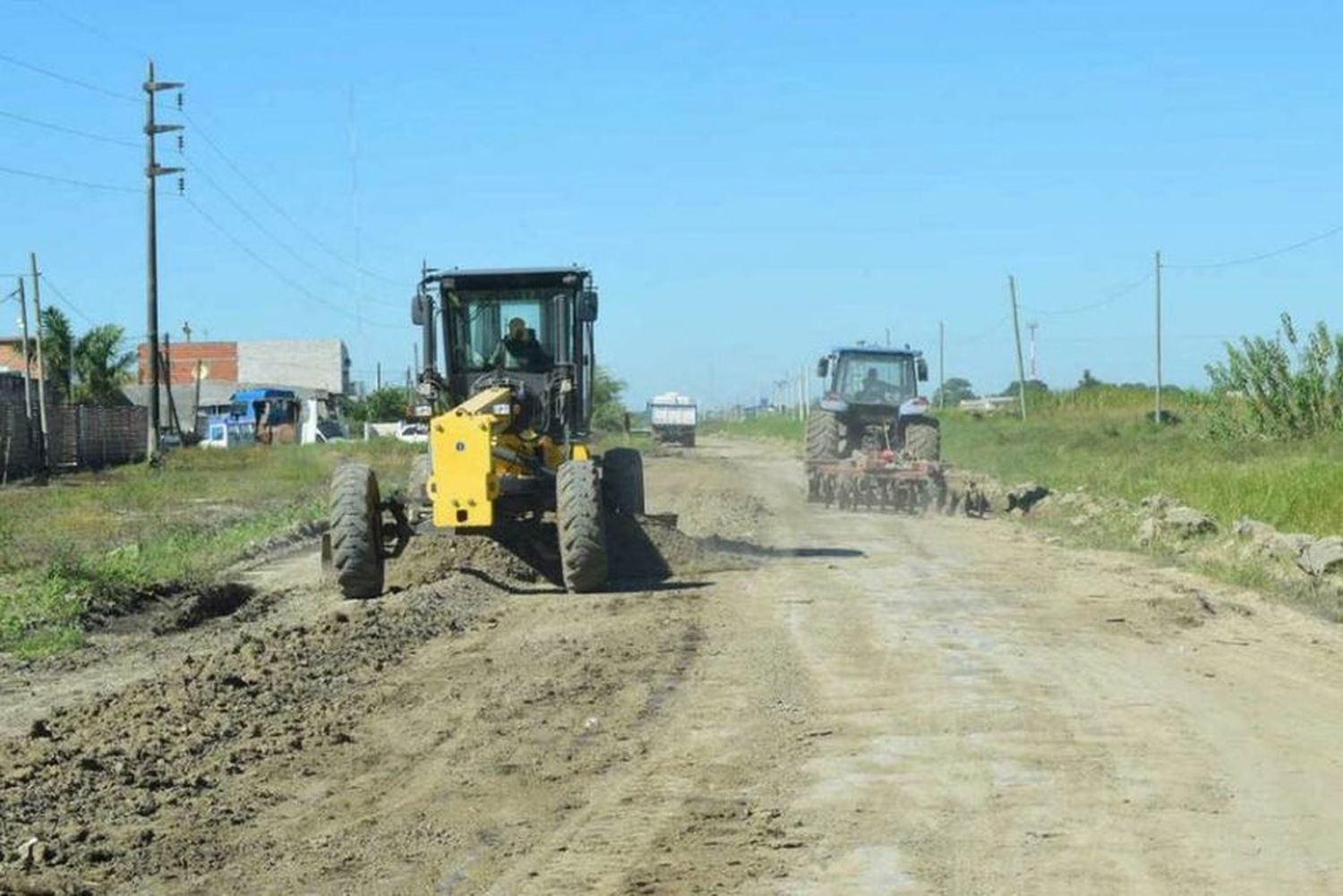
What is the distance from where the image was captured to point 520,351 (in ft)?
58.1

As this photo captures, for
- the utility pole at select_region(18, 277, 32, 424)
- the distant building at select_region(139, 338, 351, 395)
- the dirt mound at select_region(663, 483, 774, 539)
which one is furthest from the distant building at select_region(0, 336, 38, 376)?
the dirt mound at select_region(663, 483, 774, 539)

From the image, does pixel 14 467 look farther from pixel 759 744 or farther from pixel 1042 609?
pixel 759 744

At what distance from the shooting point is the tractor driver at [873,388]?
3072 cm

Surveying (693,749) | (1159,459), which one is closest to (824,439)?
(1159,459)

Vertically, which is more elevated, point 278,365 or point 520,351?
point 278,365

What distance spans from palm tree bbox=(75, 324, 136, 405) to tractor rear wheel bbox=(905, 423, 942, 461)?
2182 inches

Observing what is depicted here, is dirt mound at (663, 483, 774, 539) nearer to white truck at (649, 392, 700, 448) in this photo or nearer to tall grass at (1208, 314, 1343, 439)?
tall grass at (1208, 314, 1343, 439)

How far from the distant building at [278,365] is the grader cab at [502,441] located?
101 m

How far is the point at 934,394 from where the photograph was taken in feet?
402

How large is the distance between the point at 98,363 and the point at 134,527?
5406 centimetres

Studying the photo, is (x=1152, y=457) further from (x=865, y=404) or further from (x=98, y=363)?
(x=98, y=363)

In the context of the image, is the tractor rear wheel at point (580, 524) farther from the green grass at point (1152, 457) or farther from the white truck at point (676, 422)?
the white truck at point (676, 422)

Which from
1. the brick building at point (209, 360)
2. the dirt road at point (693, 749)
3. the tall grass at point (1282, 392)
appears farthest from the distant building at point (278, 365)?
the dirt road at point (693, 749)

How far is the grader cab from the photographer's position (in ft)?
52.6
